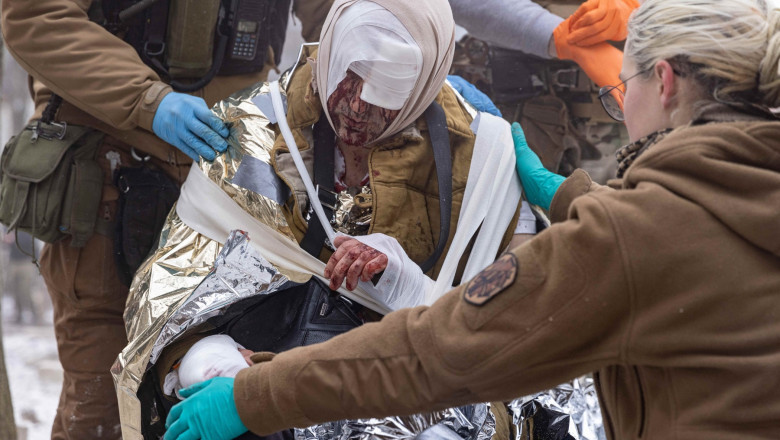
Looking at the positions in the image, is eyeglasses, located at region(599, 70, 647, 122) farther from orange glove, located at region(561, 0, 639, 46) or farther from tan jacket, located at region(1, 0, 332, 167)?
tan jacket, located at region(1, 0, 332, 167)

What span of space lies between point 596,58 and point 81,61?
1765 millimetres

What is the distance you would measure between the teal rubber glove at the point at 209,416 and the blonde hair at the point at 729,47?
1028mm

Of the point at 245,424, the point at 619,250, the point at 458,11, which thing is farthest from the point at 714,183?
the point at 458,11

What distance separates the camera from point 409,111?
2.29 m

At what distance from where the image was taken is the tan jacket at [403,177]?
228cm

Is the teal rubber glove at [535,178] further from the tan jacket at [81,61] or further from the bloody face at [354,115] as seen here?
the tan jacket at [81,61]

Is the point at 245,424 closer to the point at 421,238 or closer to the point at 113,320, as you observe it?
the point at 421,238

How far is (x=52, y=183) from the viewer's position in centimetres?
265

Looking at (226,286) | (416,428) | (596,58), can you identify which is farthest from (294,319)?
(596,58)

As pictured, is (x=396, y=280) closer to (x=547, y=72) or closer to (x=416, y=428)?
(x=416, y=428)

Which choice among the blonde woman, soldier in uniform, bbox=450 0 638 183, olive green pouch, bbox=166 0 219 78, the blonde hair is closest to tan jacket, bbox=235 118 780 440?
the blonde woman

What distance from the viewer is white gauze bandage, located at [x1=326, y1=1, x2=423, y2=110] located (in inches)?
86.0

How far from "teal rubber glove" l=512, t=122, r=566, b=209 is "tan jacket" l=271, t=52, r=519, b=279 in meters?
0.10

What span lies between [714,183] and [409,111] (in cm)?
114
